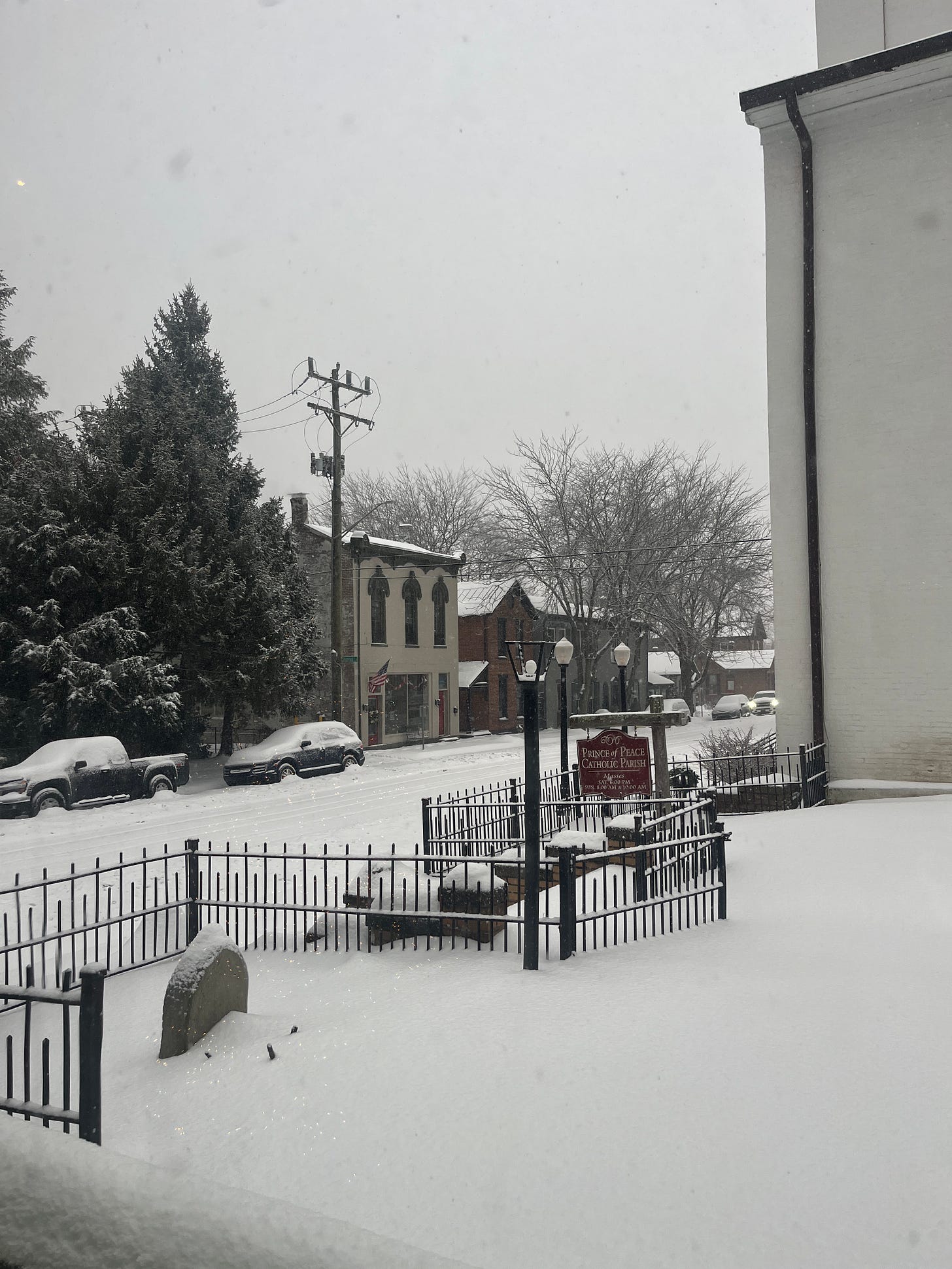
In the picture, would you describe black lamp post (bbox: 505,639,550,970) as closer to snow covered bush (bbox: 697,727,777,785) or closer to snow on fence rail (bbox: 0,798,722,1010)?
snow on fence rail (bbox: 0,798,722,1010)

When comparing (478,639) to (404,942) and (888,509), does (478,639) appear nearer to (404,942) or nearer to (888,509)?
(888,509)

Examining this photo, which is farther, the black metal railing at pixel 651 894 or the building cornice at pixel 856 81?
the building cornice at pixel 856 81

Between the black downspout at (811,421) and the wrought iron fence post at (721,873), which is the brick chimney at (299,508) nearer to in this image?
the black downspout at (811,421)

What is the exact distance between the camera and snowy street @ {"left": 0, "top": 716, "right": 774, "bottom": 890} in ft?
47.8

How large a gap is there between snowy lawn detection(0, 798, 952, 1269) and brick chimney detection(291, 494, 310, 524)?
95.6 feet

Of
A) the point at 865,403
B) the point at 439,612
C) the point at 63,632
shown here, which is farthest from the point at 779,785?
the point at 439,612

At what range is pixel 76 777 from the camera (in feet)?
61.1

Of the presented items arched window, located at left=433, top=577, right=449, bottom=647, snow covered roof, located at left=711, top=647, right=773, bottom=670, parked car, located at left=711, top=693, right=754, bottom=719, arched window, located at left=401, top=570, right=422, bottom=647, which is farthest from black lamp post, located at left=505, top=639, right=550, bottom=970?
snow covered roof, located at left=711, top=647, right=773, bottom=670

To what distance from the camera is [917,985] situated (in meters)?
6.37

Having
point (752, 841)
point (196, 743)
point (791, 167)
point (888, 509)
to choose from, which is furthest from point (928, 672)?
point (196, 743)

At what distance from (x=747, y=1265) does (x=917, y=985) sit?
3.48m

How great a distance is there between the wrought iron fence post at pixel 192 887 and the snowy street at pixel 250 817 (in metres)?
4.03

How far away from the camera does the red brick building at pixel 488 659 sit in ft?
139

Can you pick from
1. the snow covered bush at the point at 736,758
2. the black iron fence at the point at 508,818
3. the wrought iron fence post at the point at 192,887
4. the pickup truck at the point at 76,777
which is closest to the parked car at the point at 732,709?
the snow covered bush at the point at 736,758
